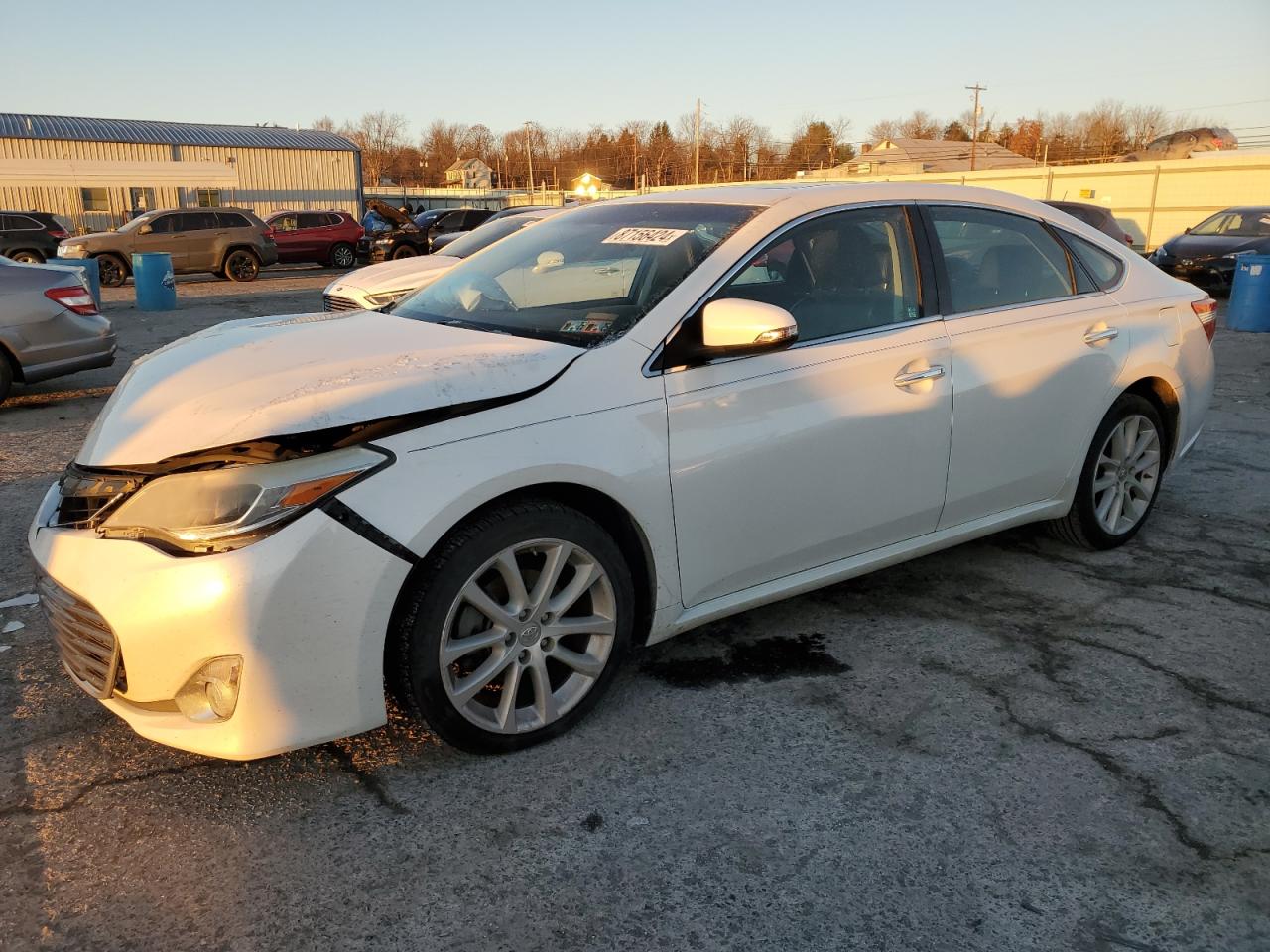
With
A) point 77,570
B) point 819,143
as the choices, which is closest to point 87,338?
point 77,570

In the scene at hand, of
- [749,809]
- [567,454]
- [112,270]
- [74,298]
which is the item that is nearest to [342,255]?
[112,270]

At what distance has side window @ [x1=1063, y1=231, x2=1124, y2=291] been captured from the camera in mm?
4242

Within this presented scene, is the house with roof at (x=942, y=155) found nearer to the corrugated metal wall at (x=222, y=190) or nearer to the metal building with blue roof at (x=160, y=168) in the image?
the corrugated metal wall at (x=222, y=190)

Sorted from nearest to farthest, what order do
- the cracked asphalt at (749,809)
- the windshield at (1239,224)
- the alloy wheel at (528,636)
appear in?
1. the cracked asphalt at (749,809)
2. the alloy wheel at (528,636)
3. the windshield at (1239,224)

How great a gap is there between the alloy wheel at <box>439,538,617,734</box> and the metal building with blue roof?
1643 inches

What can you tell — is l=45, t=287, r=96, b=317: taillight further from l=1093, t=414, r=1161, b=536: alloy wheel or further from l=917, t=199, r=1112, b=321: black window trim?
l=1093, t=414, r=1161, b=536: alloy wheel

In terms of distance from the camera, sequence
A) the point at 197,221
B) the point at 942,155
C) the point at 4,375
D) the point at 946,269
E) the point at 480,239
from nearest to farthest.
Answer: the point at 946,269, the point at 4,375, the point at 480,239, the point at 197,221, the point at 942,155

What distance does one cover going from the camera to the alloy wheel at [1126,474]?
4340 mm

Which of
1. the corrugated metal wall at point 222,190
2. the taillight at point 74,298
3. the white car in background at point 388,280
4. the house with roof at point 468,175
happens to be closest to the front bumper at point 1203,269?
the white car in background at point 388,280

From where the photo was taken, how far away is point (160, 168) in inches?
1596

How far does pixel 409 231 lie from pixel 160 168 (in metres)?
21.3

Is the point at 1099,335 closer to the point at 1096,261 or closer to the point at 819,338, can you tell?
the point at 1096,261

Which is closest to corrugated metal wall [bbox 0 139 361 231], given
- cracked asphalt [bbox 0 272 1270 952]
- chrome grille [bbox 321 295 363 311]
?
chrome grille [bbox 321 295 363 311]

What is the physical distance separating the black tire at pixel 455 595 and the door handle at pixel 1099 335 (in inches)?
93.7
